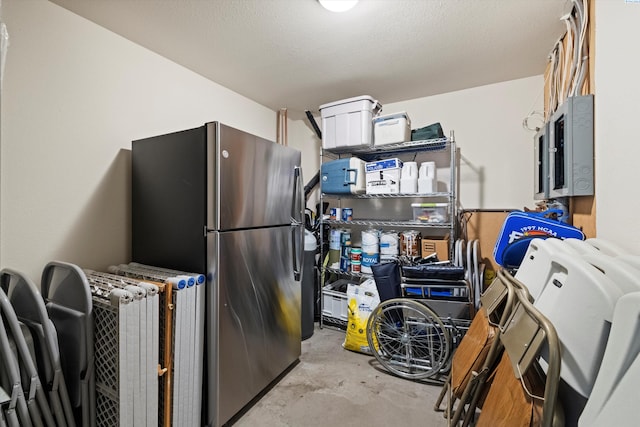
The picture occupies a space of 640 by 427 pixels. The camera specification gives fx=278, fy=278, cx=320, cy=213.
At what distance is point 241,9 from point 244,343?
2047 millimetres

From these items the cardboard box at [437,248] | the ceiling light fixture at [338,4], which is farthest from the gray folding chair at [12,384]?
the cardboard box at [437,248]

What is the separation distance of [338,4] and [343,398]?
8.11 ft

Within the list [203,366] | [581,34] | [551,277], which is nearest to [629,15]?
[581,34]

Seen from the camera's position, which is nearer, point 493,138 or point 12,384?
point 12,384

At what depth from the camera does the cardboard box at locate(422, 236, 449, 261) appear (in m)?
2.49

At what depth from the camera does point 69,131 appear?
1.72m

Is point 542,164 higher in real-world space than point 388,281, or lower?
higher

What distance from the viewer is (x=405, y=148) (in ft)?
9.29

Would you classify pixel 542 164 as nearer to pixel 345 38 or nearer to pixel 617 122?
pixel 617 122

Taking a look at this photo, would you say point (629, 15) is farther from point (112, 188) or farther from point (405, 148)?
point (112, 188)

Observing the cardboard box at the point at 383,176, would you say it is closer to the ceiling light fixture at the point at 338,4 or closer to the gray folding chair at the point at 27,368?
the ceiling light fixture at the point at 338,4

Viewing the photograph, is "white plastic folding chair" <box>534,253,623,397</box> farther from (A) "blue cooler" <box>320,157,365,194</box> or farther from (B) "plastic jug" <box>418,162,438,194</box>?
(A) "blue cooler" <box>320,157,365,194</box>

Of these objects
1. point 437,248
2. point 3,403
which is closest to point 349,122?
point 437,248

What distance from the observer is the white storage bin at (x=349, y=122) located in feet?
8.75
